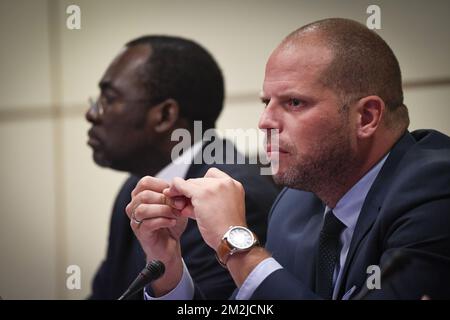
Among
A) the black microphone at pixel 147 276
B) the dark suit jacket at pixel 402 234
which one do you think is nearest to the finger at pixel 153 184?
the black microphone at pixel 147 276

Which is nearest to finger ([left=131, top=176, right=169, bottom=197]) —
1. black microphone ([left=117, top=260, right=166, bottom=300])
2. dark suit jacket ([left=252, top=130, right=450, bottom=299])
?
A: black microphone ([left=117, top=260, right=166, bottom=300])

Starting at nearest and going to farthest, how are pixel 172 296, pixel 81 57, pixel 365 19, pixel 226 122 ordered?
pixel 172 296
pixel 365 19
pixel 226 122
pixel 81 57

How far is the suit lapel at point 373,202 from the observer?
1.43 m

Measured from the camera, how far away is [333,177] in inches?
60.6

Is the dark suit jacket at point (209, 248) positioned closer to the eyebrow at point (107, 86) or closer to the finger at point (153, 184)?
the finger at point (153, 184)

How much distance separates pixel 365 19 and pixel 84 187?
1.34m

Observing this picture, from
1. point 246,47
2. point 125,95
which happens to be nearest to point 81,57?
point 125,95

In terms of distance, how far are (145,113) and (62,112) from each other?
65 centimetres

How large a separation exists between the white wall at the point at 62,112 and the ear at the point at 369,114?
0.60m

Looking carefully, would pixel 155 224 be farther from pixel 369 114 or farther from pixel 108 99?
pixel 108 99

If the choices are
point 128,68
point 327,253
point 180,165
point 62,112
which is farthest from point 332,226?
point 62,112

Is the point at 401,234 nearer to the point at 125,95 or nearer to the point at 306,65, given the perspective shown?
the point at 306,65

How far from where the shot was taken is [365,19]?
1772mm

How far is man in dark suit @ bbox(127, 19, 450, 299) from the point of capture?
137cm
